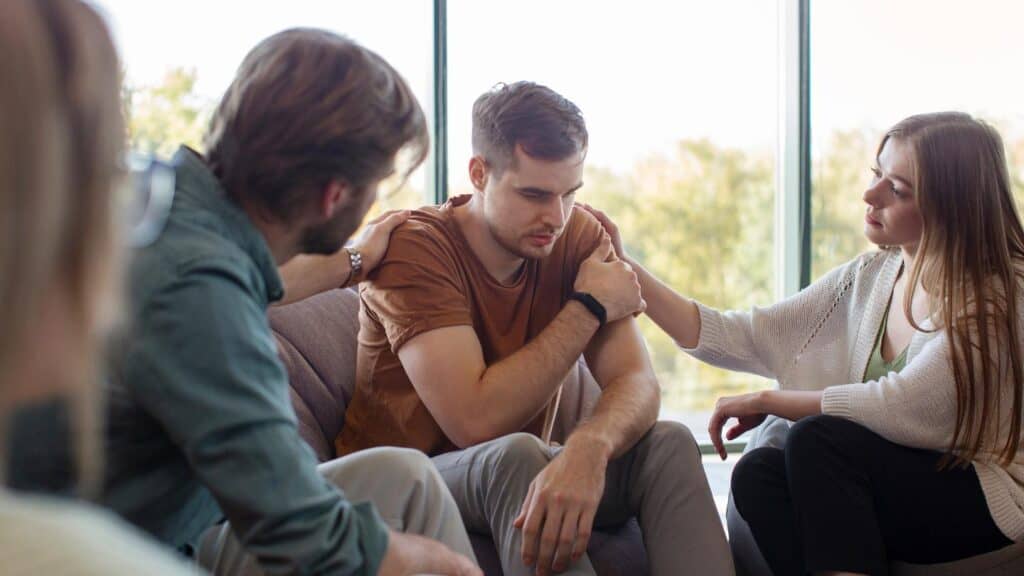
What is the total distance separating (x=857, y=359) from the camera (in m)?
2.50

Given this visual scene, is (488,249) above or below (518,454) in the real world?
above

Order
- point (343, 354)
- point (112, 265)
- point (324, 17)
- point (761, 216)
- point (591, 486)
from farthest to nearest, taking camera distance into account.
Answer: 1. point (761, 216)
2. point (324, 17)
3. point (343, 354)
4. point (591, 486)
5. point (112, 265)

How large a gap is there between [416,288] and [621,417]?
1.49 feet

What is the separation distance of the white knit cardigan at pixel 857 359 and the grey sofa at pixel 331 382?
361mm

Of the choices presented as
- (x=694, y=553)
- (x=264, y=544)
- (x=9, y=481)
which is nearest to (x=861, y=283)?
(x=694, y=553)

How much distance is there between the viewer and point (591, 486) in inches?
77.4

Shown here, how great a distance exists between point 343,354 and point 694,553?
850mm

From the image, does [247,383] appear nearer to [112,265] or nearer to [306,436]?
[112,265]

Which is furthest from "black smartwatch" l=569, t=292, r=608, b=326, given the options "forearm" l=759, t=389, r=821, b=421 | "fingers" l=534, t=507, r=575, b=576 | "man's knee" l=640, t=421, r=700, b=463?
"fingers" l=534, t=507, r=575, b=576

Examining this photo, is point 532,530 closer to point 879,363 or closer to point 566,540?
point 566,540

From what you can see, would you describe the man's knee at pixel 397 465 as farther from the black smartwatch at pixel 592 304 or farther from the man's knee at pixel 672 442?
the black smartwatch at pixel 592 304

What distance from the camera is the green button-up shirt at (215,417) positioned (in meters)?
1.29

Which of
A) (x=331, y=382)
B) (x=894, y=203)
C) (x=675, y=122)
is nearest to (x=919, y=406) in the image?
(x=894, y=203)

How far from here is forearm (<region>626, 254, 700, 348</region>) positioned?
269cm
